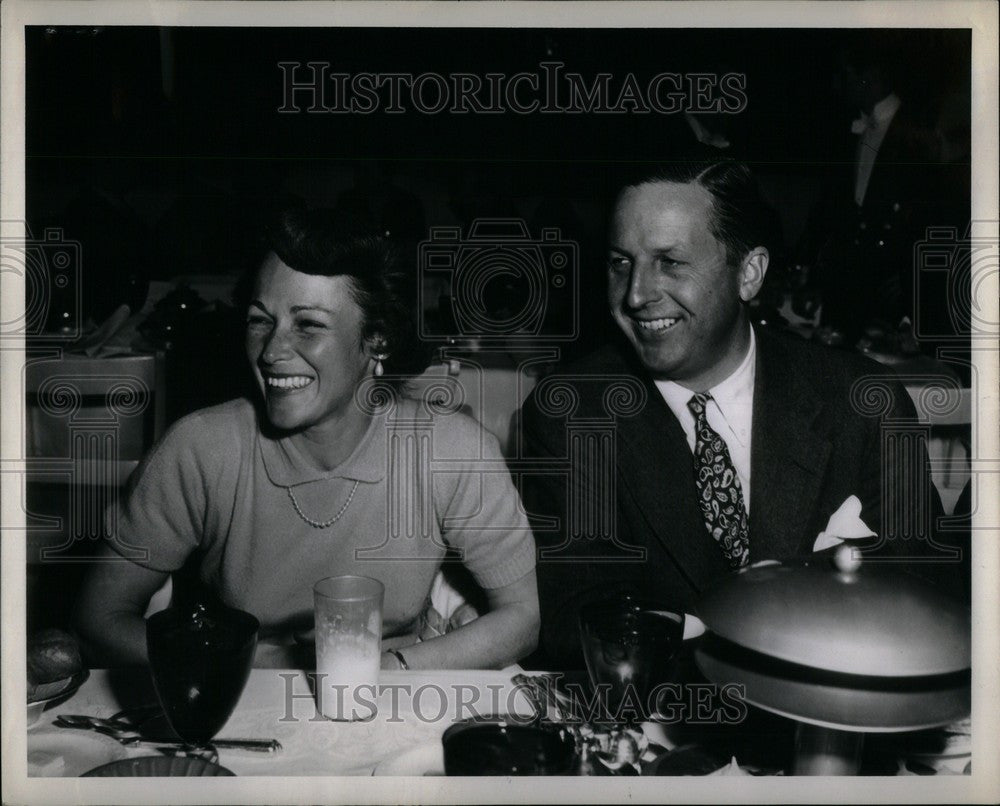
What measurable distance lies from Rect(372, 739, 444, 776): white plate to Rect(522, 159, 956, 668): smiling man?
186 mm

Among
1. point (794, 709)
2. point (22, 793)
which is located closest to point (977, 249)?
point (794, 709)

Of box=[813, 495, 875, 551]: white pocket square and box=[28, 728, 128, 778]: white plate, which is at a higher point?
box=[813, 495, 875, 551]: white pocket square

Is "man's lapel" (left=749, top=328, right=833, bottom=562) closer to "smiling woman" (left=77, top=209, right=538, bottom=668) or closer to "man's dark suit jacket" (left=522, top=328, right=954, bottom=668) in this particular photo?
"man's dark suit jacket" (left=522, top=328, right=954, bottom=668)

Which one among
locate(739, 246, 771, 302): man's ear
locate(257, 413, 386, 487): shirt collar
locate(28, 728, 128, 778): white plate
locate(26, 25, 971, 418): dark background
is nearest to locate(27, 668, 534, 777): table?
locate(28, 728, 128, 778): white plate

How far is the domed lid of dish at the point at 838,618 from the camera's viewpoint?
98 centimetres

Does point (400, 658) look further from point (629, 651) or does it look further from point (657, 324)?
point (657, 324)

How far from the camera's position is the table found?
1.02 m

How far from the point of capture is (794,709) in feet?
3.30

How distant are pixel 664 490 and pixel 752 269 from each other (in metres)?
0.28

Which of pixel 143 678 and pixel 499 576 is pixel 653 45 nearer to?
pixel 499 576

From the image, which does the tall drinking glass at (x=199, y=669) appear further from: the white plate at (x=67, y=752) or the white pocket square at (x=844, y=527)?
the white pocket square at (x=844, y=527)

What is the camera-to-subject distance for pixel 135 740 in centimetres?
101

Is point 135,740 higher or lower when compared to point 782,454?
lower

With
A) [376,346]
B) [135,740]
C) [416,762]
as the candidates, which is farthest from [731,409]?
[135,740]
